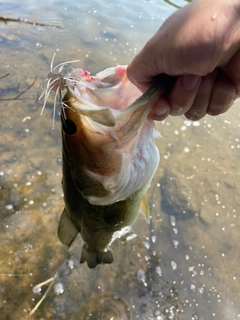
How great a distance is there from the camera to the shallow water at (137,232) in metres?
2.54

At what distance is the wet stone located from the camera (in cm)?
322

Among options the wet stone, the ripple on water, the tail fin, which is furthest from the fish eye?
the wet stone

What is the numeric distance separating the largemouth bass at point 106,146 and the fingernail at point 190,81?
3.3 inches

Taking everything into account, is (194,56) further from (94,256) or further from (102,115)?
(94,256)

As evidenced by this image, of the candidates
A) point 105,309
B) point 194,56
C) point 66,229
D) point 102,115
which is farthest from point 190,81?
point 105,309

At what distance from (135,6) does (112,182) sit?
20.0 feet

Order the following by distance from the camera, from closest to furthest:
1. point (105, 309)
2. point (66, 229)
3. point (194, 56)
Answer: point (194, 56), point (66, 229), point (105, 309)

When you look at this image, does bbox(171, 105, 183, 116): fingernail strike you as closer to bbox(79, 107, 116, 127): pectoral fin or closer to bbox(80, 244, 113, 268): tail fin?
bbox(79, 107, 116, 127): pectoral fin

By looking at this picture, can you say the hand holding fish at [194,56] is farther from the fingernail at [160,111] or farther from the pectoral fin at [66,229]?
the pectoral fin at [66,229]

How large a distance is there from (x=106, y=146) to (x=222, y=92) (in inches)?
22.1

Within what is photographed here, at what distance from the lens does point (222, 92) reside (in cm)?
146

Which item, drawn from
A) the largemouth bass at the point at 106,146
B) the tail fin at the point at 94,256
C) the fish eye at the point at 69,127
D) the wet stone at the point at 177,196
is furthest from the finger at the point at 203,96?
the wet stone at the point at 177,196

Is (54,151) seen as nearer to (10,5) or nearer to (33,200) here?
(33,200)

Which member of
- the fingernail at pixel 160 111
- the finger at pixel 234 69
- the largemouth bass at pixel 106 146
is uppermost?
the finger at pixel 234 69
